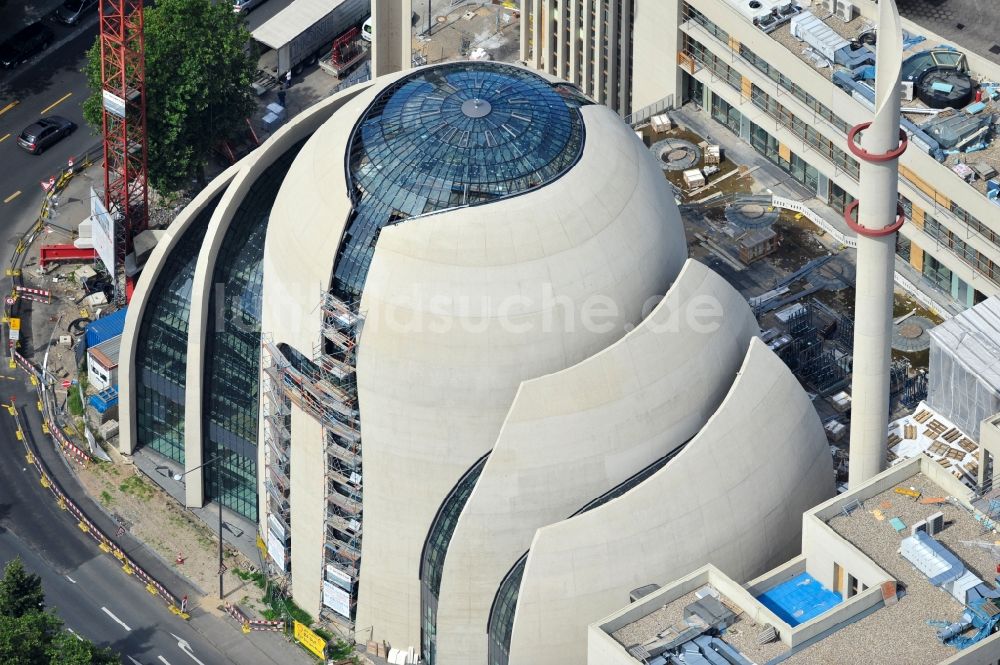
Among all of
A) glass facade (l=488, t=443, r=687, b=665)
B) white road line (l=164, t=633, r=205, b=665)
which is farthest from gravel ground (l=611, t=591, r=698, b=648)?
white road line (l=164, t=633, r=205, b=665)

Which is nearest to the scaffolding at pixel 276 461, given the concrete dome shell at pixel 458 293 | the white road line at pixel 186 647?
the concrete dome shell at pixel 458 293

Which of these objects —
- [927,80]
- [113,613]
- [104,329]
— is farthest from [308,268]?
[927,80]

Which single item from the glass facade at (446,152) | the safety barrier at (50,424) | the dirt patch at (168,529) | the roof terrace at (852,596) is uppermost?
the glass facade at (446,152)

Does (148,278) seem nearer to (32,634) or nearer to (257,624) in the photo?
(257,624)

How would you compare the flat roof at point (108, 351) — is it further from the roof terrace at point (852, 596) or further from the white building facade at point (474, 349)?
the roof terrace at point (852, 596)

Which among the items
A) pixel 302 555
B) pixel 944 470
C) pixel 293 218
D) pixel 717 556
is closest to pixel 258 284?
pixel 293 218

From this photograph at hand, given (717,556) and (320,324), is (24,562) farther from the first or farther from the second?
(717,556)

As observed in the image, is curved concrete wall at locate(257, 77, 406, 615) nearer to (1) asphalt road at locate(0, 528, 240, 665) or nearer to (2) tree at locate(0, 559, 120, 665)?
(1) asphalt road at locate(0, 528, 240, 665)
